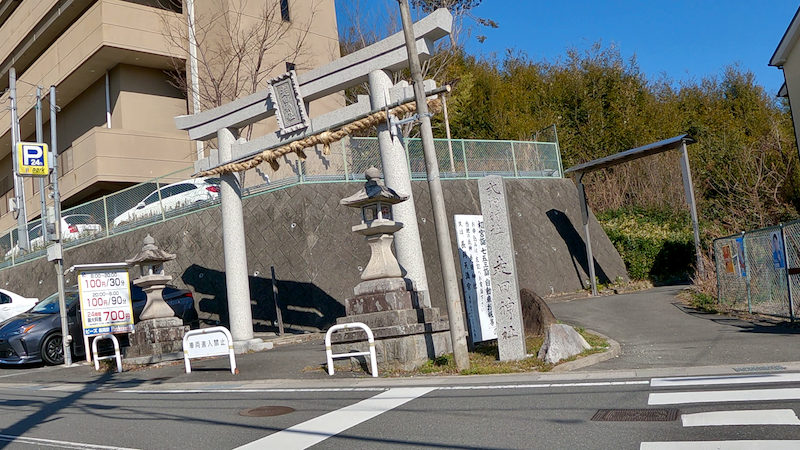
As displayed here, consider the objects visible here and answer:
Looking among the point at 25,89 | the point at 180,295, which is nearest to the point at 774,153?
the point at 180,295

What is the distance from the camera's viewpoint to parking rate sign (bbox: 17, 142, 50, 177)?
17.2m

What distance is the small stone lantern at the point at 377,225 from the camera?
11344 mm

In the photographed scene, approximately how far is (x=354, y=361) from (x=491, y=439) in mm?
5737

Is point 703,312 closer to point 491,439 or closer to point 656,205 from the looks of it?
point 491,439

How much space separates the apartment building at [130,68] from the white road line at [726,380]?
2093cm

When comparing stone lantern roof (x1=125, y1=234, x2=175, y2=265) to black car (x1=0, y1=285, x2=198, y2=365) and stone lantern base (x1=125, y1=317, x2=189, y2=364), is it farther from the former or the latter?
black car (x1=0, y1=285, x2=198, y2=365)

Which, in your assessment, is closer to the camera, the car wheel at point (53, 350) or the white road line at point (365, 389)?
the white road line at point (365, 389)

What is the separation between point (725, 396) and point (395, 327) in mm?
5219

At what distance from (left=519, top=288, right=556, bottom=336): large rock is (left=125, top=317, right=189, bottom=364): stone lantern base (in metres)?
7.24

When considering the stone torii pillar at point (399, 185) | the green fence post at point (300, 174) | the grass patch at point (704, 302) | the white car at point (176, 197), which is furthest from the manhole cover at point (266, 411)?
the white car at point (176, 197)

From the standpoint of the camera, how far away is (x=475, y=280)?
37.5 feet

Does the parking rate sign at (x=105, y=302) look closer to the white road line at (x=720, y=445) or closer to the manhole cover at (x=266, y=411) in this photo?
the manhole cover at (x=266, y=411)

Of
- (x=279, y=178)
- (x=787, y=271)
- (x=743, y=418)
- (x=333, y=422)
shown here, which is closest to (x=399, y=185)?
(x=333, y=422)

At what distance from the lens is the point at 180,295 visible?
17.5 metres
